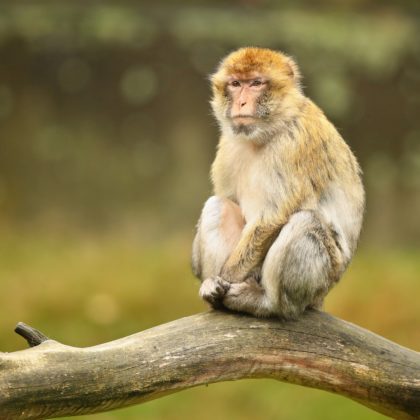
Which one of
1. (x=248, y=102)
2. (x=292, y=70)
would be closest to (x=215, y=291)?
(x=248, y=102)

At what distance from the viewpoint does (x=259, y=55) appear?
23.1 ft

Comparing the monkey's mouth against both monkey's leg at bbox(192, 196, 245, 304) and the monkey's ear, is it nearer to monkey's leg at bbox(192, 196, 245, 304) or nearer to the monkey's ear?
the monkey's ear

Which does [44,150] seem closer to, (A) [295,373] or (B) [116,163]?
(B) [116,163]

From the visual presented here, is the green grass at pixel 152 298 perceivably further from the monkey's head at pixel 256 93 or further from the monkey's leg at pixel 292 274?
the monkey's head at pixel 256 93

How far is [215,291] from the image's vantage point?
6691 mm

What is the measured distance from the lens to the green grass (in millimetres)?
10805

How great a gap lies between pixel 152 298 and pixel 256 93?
5.32 m

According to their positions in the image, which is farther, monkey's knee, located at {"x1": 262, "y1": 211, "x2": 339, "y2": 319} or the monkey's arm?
the monkey's arm

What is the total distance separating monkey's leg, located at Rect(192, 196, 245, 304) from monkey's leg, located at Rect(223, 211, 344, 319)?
36cm

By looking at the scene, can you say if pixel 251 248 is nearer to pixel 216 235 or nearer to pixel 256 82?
pixel 216 235

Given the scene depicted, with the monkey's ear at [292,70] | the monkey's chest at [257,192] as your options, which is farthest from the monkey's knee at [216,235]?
the monkey's ear at [292,70]

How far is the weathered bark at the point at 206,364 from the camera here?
18.9 feet

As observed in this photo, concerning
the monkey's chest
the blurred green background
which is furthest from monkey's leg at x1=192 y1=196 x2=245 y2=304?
the blurred green background

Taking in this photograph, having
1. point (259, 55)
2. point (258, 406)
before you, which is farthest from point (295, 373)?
point (258, 406)
